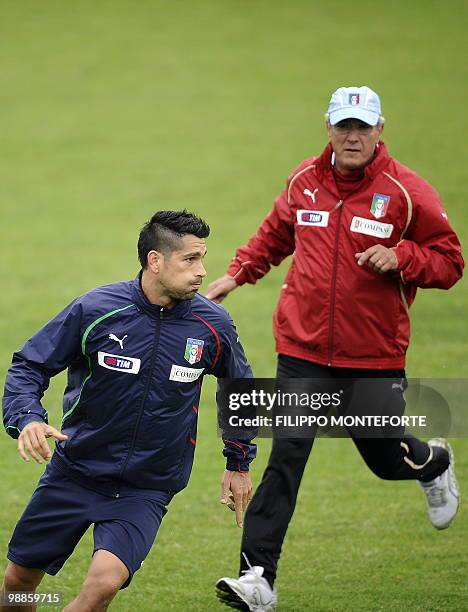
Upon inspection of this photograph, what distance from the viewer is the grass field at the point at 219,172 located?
25.9 ft

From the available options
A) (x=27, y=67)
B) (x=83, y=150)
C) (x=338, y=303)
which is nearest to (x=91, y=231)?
(x=83, y=150)

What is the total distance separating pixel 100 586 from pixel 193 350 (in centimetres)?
115

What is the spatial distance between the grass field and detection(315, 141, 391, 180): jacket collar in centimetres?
241

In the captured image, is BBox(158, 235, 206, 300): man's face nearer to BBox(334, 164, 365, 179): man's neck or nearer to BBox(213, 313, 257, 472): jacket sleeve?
BBox(213, 313, 257, 472): jacket sleeve

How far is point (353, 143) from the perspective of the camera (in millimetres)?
6973

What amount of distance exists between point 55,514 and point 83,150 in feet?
50.2

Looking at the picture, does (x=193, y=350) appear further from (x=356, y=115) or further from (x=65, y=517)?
(x=356, y=115)

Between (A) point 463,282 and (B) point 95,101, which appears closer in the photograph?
(A) point 463,282

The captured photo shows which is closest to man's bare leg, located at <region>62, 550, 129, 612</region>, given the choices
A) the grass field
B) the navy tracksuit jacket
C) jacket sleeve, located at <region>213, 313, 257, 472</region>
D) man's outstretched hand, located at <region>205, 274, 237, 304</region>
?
the navy tracksuit jacket

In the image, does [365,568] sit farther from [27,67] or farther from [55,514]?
[27,67]

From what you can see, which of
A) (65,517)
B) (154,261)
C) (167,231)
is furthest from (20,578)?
(167,231)

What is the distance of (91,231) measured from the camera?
57.6 feet

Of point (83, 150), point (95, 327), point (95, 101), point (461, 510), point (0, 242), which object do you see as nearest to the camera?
point (95, 327)

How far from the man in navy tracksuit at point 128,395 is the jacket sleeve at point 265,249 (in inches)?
62.7
